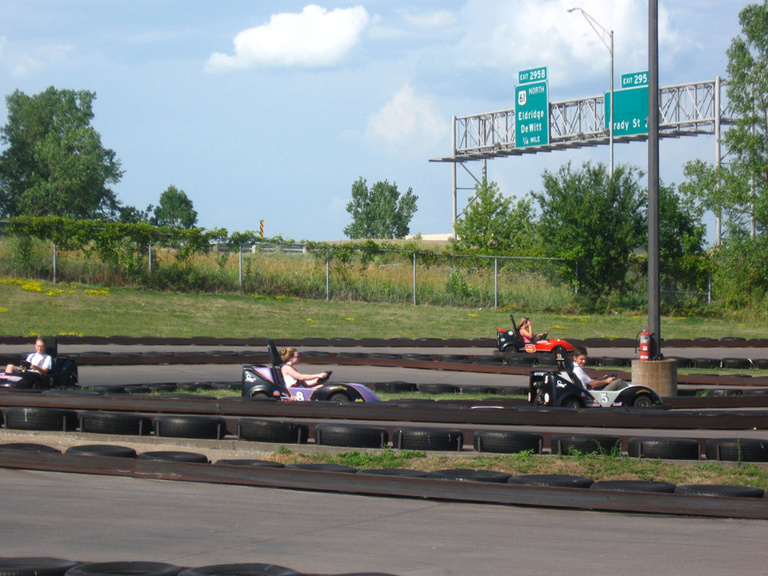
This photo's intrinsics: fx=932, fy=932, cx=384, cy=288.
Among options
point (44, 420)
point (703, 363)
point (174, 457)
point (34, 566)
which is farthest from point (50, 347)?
point (703, 363)

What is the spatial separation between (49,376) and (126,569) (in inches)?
382

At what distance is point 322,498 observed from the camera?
22.6 ft

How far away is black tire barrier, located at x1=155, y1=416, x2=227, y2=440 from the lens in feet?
31.7

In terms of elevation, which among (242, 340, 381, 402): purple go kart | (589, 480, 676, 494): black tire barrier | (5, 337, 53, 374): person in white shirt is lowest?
(589, 480, 676, 494): black tire barrier

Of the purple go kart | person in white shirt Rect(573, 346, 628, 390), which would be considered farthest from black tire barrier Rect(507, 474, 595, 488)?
person in white shirt Rect(573, 346, 628, 390)

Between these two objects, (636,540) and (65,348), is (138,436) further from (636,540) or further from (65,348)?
(65,348)

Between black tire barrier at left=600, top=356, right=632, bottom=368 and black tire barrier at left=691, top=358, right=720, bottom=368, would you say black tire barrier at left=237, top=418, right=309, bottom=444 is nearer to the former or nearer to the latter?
black tire barrier at left=600, top=356, right=632, bottom=368

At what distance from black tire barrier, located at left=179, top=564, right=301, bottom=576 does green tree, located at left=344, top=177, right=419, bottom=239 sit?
78.5m

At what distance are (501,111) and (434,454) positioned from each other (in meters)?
37.3

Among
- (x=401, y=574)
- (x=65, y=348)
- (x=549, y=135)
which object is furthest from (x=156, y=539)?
(x=549, y=135)

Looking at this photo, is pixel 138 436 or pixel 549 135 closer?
pixel 138 436

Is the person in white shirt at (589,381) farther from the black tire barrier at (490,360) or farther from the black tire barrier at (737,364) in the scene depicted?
the black tire barrier at (737,364)

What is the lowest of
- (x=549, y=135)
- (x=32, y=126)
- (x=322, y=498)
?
(x=322, y=498)

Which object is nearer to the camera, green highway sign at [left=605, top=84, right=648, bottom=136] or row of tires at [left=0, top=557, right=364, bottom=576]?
row of tires at [left=0, top=557, right=364, bottom=576]
